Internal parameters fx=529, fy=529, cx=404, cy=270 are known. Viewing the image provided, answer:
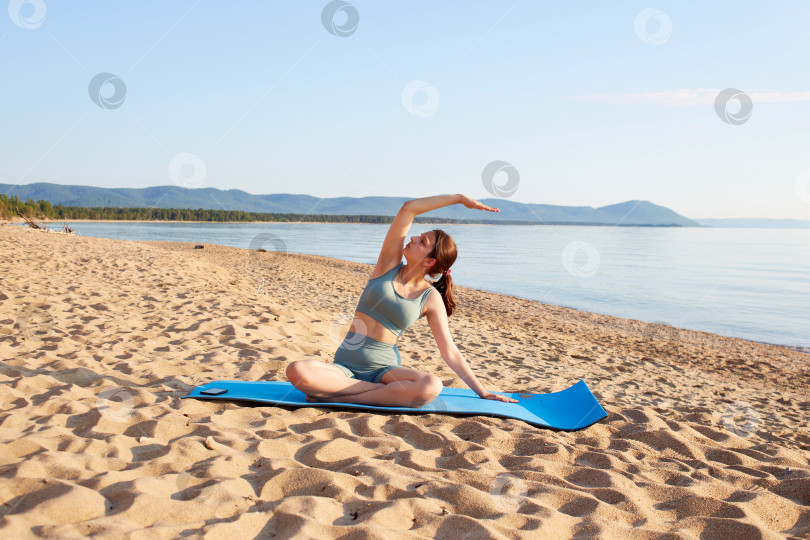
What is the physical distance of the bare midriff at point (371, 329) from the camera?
Result: 371 cm

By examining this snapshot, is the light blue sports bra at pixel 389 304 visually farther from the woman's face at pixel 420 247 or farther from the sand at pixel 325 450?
the sand at pixel 325 450

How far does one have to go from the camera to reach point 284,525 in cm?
203

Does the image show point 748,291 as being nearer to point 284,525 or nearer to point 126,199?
point 284,525

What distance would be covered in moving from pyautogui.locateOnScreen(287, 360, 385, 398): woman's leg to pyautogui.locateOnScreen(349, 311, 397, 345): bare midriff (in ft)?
1.02

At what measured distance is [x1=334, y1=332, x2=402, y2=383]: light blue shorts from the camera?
147 inches

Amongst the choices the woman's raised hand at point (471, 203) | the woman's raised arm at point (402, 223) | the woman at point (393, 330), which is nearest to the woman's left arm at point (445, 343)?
the woman at point (393, 330)

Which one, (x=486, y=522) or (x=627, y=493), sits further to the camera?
(x=627, y=493)

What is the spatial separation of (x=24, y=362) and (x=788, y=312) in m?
16.3

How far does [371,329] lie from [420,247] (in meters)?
0.68

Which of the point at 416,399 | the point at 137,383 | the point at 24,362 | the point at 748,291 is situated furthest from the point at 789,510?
the point at 748,291

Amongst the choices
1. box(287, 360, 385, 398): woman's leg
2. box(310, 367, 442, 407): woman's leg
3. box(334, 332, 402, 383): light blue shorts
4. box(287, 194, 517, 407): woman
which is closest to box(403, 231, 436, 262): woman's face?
box(287, 194, 517, 407): woman

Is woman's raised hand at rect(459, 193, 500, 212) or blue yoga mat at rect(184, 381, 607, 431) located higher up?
woman's raised hand at rect(459, 193, 500, 212)

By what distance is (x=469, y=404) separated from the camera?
12.8 ft

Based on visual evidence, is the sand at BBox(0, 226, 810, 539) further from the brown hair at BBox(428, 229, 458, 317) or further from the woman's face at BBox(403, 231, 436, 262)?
the woman's face at BBox(403, 231, 436, 262)
